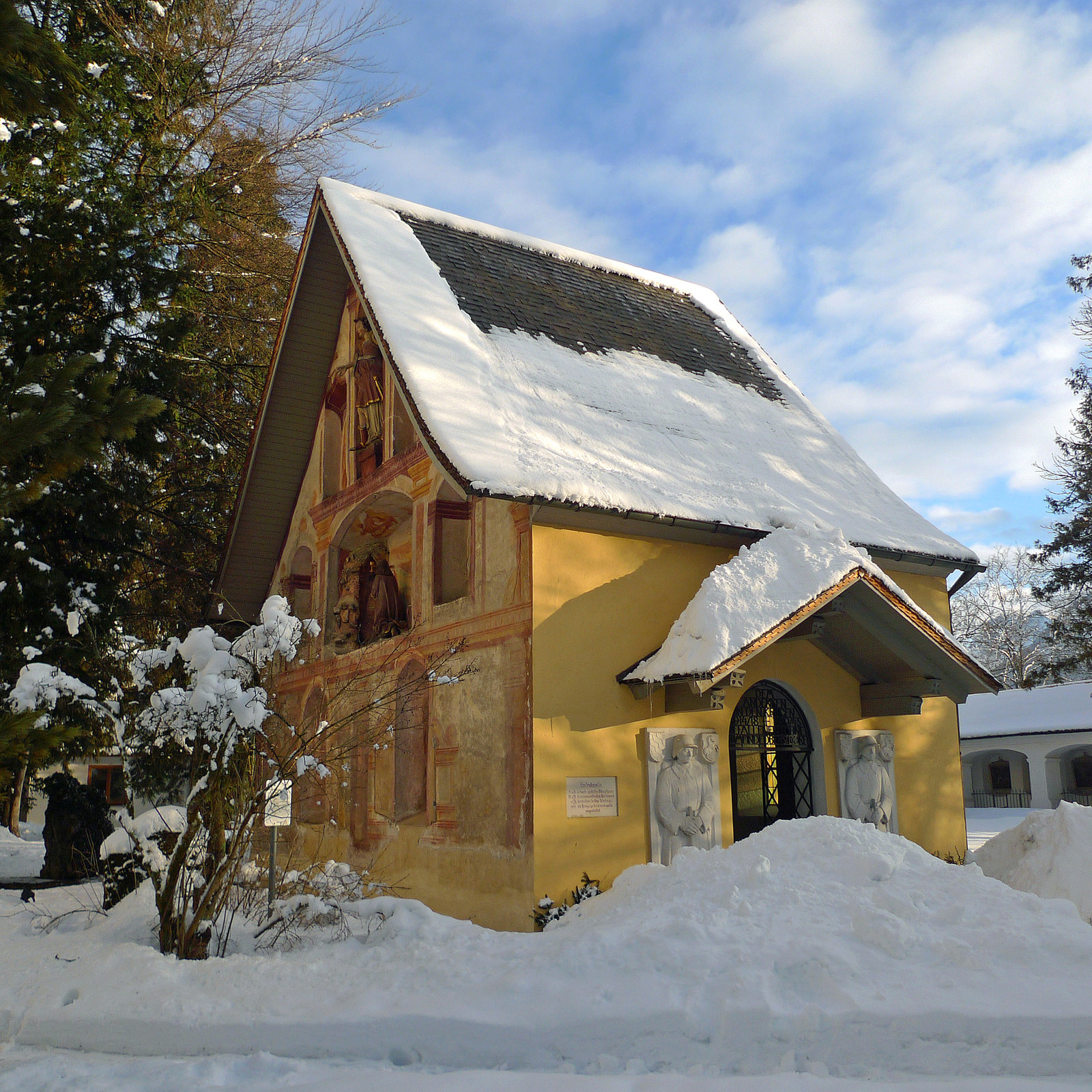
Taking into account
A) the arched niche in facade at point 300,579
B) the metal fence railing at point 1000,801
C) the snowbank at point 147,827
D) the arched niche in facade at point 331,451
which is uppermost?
the arched niche in facade at point 331,451

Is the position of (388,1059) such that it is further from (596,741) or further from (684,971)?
Answer: (596,741)

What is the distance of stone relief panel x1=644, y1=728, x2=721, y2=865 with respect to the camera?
9727mm

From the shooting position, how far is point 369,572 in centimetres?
1380

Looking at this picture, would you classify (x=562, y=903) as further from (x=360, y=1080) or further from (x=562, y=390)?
(x=562, y=390)

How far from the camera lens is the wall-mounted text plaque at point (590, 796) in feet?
30.4

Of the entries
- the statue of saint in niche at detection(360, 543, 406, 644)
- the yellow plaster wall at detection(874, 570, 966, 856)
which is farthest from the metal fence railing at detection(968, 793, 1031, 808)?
the statue of saint in niche at detection(360, 543, 406, 644)

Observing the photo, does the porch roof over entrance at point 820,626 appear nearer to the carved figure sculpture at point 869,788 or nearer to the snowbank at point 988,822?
the carved figure sculpture at point 869,788

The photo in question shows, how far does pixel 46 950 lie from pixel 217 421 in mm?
10811

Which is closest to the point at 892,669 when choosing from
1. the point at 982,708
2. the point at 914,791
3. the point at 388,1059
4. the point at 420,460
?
the point at 914,791

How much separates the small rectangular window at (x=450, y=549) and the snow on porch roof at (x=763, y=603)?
261cm

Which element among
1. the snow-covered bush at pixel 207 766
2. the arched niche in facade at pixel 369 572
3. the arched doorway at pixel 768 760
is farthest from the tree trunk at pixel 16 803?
the arched doorway at pixel 768 760

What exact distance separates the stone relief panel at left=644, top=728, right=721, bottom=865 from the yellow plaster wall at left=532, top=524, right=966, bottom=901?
11 centimetres

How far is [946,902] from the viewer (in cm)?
681

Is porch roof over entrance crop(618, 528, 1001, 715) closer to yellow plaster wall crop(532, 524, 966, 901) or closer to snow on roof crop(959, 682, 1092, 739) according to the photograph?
yellow plaster wall crop(532, 524, 966, 901)
